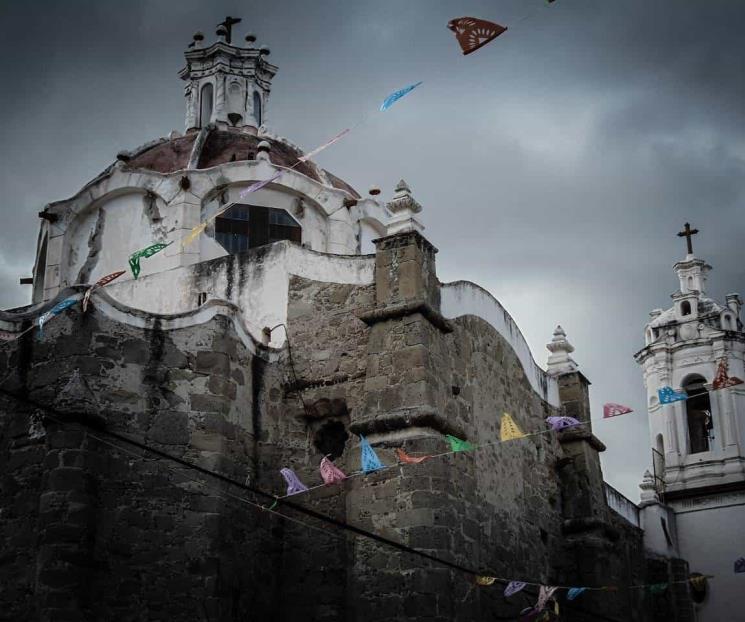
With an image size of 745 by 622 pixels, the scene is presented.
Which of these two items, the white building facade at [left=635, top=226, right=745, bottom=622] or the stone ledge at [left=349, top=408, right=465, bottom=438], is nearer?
the stone ledge at [left=349, top=408, right=465, bottom=438]

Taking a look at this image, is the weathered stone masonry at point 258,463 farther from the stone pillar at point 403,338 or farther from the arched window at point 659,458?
the arched window at point 659,458

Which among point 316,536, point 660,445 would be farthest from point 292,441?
point 660,445

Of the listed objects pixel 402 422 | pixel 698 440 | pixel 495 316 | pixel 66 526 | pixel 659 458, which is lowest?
pixel 66 526

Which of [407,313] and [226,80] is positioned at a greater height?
[226,80]

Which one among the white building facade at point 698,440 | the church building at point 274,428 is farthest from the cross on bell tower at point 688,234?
the church building at point 274,428

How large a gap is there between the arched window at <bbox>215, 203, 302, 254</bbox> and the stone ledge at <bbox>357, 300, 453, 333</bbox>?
4704 mm

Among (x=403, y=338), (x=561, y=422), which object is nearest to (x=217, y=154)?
(x=403, y=338)

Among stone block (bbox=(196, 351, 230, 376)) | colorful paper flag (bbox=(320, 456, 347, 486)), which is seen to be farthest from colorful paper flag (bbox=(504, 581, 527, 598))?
stone block (bbox=(196, 351, 230, 376))

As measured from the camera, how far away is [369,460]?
1434 cm

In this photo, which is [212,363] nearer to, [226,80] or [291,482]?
[291,482]

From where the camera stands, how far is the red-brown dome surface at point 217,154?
20688mm

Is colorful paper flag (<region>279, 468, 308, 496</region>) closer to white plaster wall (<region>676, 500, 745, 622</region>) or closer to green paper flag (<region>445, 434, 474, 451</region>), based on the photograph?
green paper flag (<region>445, 434, 474, 451</region>)

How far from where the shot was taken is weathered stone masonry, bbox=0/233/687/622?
44.6ft

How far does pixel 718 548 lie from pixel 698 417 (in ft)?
12.5
